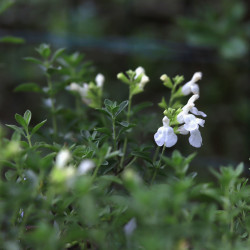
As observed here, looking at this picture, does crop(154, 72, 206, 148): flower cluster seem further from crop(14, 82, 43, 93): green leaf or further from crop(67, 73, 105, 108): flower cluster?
crop(14, 82, 43, 93): green leaf

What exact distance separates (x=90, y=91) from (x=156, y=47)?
55.6 inches

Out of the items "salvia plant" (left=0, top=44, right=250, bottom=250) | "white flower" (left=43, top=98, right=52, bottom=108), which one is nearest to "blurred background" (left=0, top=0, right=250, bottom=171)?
"white flower" (left=43, top=98, right=52, bottom=108)

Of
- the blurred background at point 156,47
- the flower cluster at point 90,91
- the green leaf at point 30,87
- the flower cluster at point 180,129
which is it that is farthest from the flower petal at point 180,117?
the blurred background at point 156,47

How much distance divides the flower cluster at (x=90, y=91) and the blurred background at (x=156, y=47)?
3.31 feet

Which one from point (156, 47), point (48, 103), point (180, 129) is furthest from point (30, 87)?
point (156, 47)

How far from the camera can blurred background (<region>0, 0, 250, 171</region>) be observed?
2.44 metres

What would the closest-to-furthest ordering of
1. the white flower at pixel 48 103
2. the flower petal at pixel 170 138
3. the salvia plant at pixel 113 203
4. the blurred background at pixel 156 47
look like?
the salvia plant at pixel 113 203 → the flower petal at pixel 170 138 → the white flower at pixel 48 103 → the blurred background at pixel 156 47

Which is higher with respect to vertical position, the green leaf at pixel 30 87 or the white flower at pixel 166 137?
the white flower at pixel 166 137

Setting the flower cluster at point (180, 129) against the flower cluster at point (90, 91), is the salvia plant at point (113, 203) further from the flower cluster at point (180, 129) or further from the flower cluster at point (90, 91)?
the flower cluster at point (90, 91)

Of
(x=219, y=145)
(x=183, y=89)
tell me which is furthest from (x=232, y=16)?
(x=183, y=89)

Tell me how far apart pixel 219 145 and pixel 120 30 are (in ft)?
3.49

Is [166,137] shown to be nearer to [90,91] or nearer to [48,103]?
[90,91]

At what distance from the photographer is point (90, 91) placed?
3.55 ft

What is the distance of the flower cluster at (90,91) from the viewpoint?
3.48ft
